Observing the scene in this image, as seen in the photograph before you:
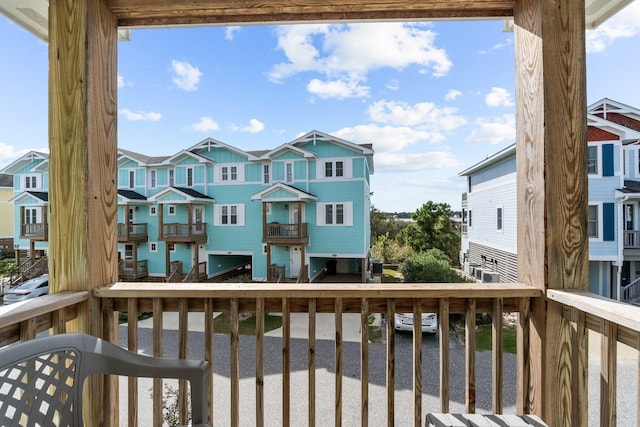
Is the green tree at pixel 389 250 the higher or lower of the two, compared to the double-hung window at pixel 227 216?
lower

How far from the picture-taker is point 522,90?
125 centimetres

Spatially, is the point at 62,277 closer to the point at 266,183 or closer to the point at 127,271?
the point at 127,271

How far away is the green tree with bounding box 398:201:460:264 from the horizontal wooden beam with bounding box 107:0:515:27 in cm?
244

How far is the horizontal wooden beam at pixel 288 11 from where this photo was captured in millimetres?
1245

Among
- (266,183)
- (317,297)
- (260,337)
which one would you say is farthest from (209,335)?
(266,183)

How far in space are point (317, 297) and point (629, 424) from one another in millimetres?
2468

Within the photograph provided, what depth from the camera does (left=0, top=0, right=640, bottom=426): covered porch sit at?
111cm

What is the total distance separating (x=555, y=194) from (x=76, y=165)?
199cm

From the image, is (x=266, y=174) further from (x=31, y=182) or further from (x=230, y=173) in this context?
(x=31, y=182)

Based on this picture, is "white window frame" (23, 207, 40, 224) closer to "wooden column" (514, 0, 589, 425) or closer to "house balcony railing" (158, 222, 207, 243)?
"house balcony railing" (158, 222, 207, 243)

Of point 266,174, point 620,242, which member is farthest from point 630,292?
point 266,174

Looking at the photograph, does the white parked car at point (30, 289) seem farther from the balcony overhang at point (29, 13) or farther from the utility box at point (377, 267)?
the utility box at point (377, 267)

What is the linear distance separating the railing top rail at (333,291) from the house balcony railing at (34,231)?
1.74 ft

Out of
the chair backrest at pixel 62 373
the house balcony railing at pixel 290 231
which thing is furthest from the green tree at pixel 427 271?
the chair backrest at pixel 62 373
